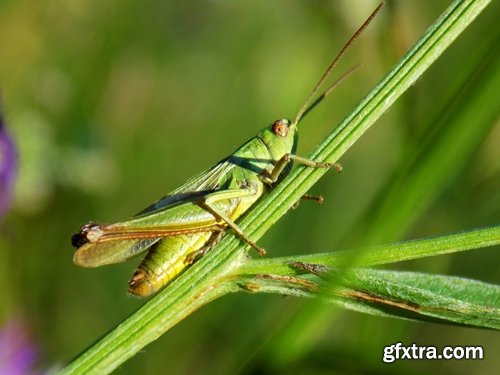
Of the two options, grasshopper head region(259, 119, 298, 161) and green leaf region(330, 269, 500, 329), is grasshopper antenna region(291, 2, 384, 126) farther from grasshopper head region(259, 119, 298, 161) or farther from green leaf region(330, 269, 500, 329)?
green leaf region(330, 269, 500, 329)

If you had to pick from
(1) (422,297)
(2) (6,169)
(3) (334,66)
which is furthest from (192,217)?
(1) (422,297)

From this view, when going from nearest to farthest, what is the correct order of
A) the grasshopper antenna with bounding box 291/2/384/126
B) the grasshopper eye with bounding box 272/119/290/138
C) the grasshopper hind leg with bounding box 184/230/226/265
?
the grasshopper antenna with bounding box 291/2/384/126
the grasshopper hind leg with bounding box 184/230/226/265
the grasshopper eye with bounding box 272/119/290/138

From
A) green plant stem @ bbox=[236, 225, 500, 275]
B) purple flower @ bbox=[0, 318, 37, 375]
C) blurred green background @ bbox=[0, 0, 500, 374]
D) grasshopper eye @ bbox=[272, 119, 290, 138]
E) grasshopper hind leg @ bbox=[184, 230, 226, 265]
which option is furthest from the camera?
grasshopper eye @ bbox=[272, 119, 290, 138]

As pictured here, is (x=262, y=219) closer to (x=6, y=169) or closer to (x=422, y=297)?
(x=422, y=297)

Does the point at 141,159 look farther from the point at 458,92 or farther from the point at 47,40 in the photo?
the point at 458,92

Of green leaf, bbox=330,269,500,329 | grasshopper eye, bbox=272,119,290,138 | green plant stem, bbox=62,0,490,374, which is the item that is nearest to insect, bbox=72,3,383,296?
grasshopper eye, bbox=272,119,290,138

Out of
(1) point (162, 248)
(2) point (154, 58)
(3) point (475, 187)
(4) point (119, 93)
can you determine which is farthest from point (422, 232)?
(2) point (154, 58)

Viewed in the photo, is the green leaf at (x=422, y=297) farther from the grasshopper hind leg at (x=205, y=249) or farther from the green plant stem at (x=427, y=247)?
the grasshopper hind leg at (x=205, y=249)

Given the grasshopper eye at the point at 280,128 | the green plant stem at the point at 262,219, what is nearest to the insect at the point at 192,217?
the grasshopper eye at the point at 280,128
